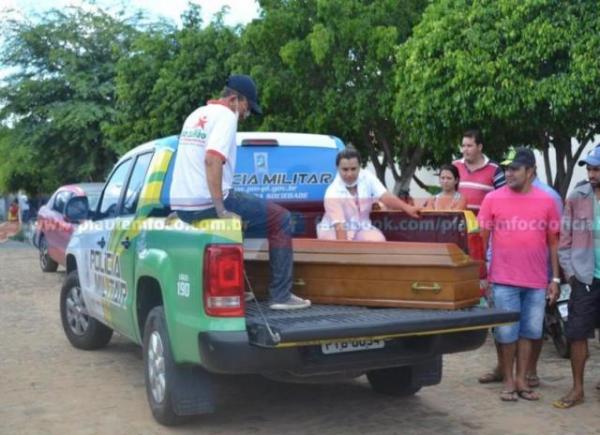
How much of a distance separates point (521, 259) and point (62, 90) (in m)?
20.7

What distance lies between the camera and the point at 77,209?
6883 millimetres

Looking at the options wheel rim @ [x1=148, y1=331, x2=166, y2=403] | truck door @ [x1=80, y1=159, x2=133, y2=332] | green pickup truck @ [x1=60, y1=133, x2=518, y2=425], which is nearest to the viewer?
green pickup truck @ [x1=60, y1=133, x2=518, y2=425]

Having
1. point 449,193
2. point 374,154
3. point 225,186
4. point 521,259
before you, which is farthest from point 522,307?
point 374,154

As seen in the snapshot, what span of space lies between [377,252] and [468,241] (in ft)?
2.42

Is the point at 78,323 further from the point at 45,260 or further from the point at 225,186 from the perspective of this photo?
the point at 45,260

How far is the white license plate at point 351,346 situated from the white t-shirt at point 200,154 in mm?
1172

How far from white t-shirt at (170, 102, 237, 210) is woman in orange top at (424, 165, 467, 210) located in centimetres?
217

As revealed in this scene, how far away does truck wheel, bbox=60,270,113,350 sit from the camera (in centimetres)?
743

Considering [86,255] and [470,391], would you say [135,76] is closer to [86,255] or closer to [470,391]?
[86,255]

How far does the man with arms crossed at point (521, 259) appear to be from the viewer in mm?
5695

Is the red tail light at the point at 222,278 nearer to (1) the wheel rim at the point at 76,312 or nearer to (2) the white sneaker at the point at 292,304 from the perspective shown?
(2) the white sneaker at the point at 292,304

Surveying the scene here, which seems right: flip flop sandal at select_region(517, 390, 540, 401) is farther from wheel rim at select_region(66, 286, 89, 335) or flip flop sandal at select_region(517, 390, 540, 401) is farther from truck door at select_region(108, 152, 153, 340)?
wheel rim at select_region(66, 286, 89, 335)

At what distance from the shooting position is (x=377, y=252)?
4.88 m

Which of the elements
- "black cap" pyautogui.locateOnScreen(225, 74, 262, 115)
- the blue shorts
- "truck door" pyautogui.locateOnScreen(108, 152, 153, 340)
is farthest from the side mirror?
the blue shorts
